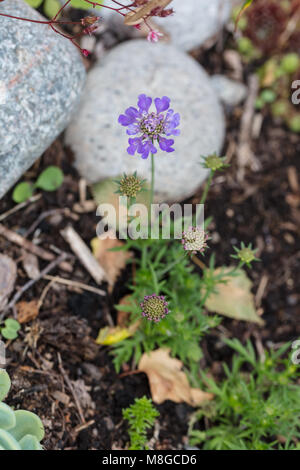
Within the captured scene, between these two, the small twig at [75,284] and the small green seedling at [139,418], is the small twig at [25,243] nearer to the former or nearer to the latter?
the small twig at [75,284]

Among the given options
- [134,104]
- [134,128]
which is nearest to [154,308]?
[134,128]

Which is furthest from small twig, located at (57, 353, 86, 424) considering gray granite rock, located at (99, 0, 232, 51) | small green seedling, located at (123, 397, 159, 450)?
gray granite rock, located at (99, 0, 232, 51)

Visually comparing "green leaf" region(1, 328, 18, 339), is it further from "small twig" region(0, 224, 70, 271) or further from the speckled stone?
the speckled stone

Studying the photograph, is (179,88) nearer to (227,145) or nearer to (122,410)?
(227,145)

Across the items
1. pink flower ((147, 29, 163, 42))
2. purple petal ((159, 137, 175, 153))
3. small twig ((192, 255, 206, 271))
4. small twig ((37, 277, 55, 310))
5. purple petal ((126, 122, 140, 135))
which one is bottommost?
small twig ((37, 277, 55, 310))

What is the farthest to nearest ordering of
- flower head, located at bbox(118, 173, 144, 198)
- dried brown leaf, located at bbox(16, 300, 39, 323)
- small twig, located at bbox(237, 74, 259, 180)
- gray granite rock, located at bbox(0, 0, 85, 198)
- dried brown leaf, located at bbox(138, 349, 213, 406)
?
small twig, located at bbox(237, 74, 259, 180) < dried brown leaf, located at bbox(138, 349, 213, 406) < dried brown leaf, located at bbox(16, 300, 39, 323) < gray granite rock, located at bbox(0, 0, 85, 198) < flower head, located at bbox(118, 173, 144, 198)

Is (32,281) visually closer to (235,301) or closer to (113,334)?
(113,334)
